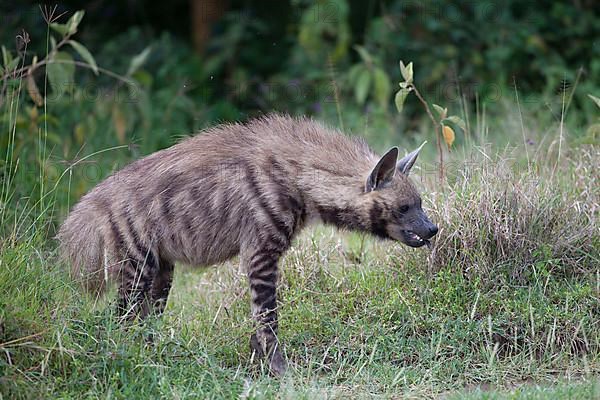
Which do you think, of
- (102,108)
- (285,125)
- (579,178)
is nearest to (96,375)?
(285,125)

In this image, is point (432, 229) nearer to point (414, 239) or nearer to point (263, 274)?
point (414, 239)

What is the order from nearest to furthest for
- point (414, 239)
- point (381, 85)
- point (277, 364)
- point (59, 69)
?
point (277, 364) → point (414, 239) → point (59, 69) → point (381, 85)

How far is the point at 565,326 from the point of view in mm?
4738

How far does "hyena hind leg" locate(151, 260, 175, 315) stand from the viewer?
5046 mm

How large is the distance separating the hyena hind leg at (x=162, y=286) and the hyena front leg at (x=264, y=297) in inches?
23.1

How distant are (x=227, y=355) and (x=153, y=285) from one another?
0.66 meters

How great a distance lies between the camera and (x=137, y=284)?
4.68m

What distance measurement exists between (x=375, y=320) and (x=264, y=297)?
67cm

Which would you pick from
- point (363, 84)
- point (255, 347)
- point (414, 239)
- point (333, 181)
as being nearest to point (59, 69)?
point (333, 181)

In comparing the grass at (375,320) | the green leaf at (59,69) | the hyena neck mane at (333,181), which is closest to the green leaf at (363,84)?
the grass at (375,320)

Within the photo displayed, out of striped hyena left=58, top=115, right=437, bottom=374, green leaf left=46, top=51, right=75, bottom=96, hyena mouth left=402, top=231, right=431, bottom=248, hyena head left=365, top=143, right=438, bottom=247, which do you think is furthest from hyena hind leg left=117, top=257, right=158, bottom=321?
green leaf left=46, top=51, right=75, bottom=96

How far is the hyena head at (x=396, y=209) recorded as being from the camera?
474 centimetres

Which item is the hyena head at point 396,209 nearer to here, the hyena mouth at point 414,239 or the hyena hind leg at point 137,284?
the hyena mouth at point 414,239

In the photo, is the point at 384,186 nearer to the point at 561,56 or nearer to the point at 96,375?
the point at 96,375
